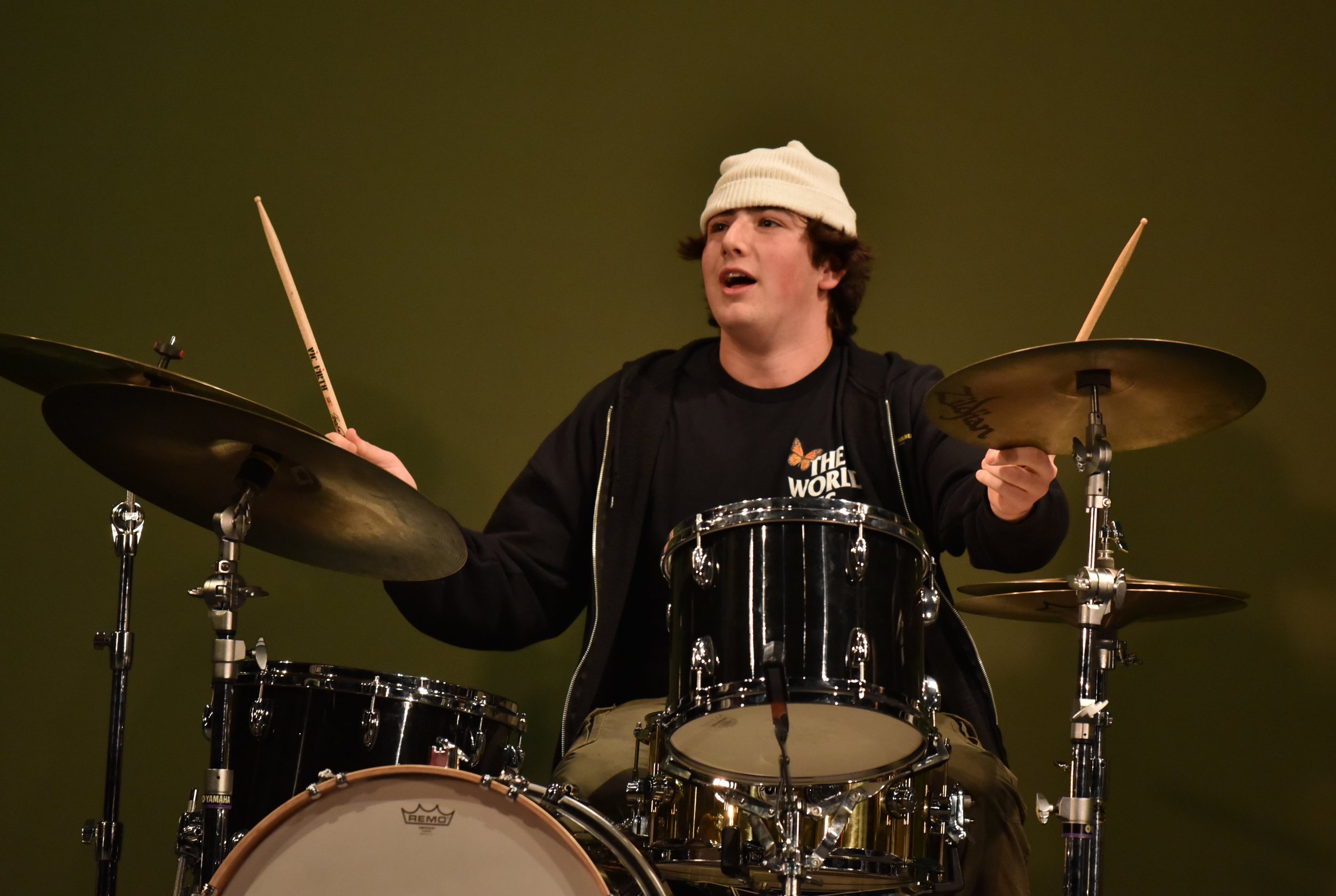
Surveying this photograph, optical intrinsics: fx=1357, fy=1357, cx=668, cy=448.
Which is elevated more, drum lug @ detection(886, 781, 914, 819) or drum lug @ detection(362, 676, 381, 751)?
drum lug @ detection(362, 676, 381, 751)

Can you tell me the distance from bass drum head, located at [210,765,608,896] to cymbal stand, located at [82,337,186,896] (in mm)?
711

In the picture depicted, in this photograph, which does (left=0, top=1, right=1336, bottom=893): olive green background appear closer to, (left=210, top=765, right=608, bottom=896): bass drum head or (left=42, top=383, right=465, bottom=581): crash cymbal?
(left=42, top=383, right=465, bottom=581): crash cymbal

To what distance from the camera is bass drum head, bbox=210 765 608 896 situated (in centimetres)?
171

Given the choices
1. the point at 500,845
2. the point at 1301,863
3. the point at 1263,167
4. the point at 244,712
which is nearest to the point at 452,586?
the point at 244,712

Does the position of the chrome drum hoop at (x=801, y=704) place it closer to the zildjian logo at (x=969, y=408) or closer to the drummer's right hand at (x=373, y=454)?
the zildjian logo at (x=969, y=408)

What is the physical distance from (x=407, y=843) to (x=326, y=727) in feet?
1.22

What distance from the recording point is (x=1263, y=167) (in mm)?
3189

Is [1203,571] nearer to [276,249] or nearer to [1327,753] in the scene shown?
[1327,753]

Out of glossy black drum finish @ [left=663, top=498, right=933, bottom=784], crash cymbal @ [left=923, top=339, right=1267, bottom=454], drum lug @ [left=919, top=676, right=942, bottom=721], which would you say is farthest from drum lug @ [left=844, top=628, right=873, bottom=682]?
crash cymbal @ [left=923, top=339, right=1267, bottom=454]

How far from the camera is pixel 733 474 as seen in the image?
266cm

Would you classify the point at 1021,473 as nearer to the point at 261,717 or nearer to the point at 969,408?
the point at 969,408

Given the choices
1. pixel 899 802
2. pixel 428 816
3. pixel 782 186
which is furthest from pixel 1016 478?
pixel 428 816

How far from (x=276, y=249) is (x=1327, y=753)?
7.85ft

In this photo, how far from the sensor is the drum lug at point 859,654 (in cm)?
179
